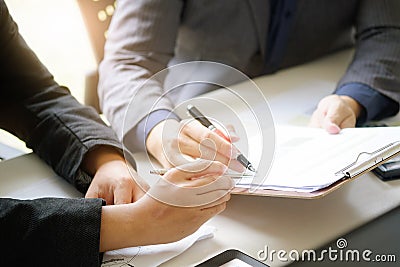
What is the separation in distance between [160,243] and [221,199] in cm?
10

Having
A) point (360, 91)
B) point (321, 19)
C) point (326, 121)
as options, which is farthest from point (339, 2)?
point (326, 121)

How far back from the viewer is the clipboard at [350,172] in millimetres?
811

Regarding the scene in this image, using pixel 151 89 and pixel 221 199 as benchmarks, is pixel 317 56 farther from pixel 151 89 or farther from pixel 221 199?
pixel 221 199

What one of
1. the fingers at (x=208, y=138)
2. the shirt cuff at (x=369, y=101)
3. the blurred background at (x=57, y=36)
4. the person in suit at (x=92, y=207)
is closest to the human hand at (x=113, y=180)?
the person in suit at (x=92, y=207)

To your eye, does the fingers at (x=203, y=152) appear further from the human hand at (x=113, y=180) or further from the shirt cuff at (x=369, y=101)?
the shirt cuff at (x=369, y=101)

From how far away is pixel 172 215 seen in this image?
2.62 feet

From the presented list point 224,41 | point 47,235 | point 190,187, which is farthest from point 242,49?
point 47,235

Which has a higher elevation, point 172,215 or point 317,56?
point 172,215

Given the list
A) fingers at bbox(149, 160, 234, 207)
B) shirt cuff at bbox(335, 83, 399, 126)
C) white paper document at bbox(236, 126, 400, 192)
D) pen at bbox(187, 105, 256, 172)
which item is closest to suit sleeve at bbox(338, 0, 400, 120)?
shirt cuff at bbox(335, 83, 399, 126)

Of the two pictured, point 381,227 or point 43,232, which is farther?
point 381,227

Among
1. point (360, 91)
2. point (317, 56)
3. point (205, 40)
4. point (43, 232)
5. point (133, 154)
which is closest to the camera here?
point (43, 232)

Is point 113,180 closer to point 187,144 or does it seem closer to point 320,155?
point 187,144

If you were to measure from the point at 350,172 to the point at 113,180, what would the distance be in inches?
13.2

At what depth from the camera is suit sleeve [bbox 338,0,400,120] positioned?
1.21m
